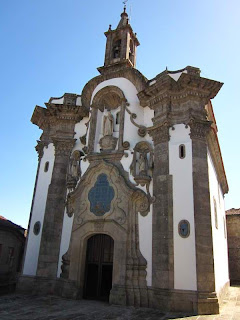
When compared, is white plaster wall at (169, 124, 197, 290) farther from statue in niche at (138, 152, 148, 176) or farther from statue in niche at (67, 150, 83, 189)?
statue in niche at (67, 150, 83, 189)

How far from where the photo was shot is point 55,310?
33.2ft

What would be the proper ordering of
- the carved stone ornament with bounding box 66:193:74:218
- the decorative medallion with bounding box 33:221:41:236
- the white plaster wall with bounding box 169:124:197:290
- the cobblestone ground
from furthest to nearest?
the decorative medallion with bounding box 33:221:41:236, the carved stone ornament with bounding box 66:193:74:218, the white plaster wall with bounding box 169:124:197:290, the cobblestone ground

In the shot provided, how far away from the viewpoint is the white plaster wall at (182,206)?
11.0m

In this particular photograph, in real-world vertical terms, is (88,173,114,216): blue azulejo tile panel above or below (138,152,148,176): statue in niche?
below

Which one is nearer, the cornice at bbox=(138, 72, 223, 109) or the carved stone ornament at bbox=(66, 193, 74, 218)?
the cornice at bbox=(138, 72, 223, 109)

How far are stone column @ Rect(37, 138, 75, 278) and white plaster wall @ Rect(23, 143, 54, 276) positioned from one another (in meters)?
0.40

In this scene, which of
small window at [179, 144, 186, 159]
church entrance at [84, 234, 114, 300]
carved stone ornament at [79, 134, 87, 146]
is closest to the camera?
small window at [179, 144, 186, 159]

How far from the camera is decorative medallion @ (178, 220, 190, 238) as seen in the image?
37.9ft

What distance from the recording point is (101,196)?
13.9 meters

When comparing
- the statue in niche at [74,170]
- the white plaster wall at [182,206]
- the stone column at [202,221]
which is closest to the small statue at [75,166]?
the statue in niche at [74,170]

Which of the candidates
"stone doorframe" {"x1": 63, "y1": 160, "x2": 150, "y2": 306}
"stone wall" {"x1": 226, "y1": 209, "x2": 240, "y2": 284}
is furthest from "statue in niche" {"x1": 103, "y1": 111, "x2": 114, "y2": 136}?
"stone wall" {"x1": 226, "y1": 209, "x2": 240, "y2": 284}

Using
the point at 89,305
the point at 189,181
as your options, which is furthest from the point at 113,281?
the point at 189,181

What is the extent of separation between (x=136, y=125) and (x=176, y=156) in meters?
3.06

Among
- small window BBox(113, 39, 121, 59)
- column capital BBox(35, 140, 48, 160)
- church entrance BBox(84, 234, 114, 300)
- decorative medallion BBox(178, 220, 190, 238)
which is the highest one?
small window BBox(113, 39, 121, 59)
